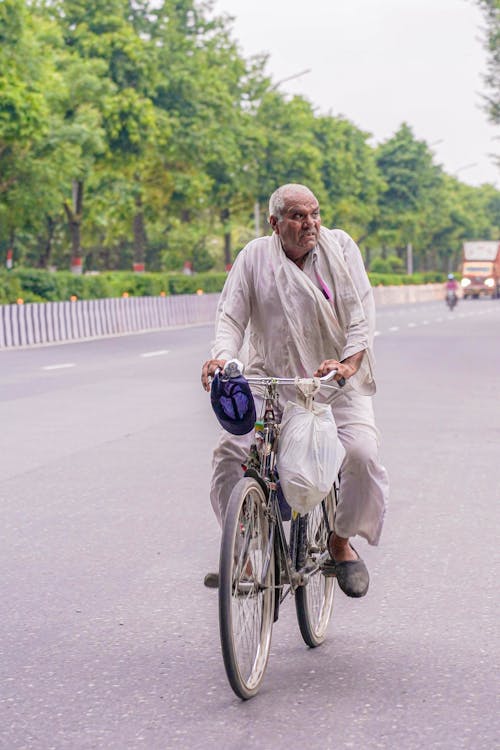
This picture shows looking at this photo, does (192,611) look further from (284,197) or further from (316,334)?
(284,197)

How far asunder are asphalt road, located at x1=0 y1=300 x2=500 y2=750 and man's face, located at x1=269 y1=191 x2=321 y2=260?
4.77 ft

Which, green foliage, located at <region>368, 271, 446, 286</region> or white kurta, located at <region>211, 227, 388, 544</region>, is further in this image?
green foliage, located at <region>368, 271, 446, 286</region>

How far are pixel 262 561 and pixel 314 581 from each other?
0.63 meters

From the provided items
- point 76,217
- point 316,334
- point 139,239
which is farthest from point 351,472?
point 139,239

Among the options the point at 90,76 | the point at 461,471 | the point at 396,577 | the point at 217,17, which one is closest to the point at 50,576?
the point at 396,577

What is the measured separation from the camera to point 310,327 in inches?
201

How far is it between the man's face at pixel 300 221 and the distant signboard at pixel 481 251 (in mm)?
72923

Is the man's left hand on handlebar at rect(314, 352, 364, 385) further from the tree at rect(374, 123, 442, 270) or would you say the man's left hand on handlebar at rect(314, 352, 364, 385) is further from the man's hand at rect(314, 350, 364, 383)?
the tree at rect(374, 123, 442, 270)

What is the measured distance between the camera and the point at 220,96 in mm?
43969

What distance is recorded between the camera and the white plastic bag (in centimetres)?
471

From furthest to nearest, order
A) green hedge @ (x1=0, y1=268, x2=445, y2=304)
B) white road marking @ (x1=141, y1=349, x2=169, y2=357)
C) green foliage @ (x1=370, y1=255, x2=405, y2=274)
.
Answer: green foliage @ (x1=370, y1=255, x2=405, y2=274)
green hedge @ (x1=0, y1=268, x2=445, y2=304)
white road marking @ (x1=141, y1=349, x2=169, y2=357)

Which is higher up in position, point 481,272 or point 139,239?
point 139,239

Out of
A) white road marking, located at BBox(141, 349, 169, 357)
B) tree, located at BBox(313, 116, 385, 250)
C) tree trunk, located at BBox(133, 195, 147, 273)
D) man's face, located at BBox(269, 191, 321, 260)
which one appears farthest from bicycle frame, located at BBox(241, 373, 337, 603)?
tree, located at BBox(313, 116, 385, 250)

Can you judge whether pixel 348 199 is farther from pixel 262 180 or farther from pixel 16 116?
pixel 16 116
